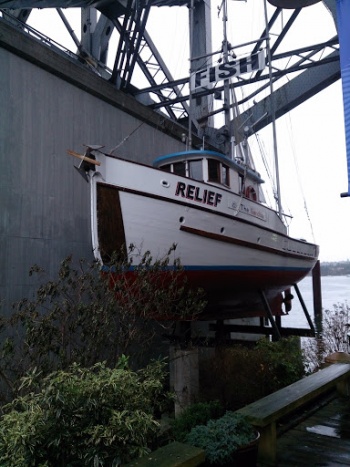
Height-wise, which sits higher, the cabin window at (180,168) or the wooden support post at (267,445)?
the cabin window at (180,168)

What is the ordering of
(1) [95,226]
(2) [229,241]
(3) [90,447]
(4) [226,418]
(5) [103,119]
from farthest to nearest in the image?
(5) [103,119], (2) [229,241], (1) [95,226], (4) [226,418], (3) [90,447]

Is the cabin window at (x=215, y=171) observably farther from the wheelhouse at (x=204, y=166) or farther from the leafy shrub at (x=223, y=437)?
the leafy shrub at (x=223, y=437)

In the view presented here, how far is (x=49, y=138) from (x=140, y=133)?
3503 mm

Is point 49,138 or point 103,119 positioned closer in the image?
point 49,138

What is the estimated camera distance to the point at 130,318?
5949 millimetres

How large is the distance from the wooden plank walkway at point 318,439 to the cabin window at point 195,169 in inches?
246

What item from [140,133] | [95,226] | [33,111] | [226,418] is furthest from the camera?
[140,133]

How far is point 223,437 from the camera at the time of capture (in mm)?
3516

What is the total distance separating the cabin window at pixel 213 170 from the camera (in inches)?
410

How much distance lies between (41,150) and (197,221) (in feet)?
11.9

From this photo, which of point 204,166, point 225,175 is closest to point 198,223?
point 204,166

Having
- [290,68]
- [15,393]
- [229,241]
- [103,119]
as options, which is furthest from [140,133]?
[15,393]

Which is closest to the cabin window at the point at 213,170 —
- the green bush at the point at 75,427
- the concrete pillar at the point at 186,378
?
the concrete pillar at the point at 186,378

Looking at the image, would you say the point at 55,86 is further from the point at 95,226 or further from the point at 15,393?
the point at 15,393
